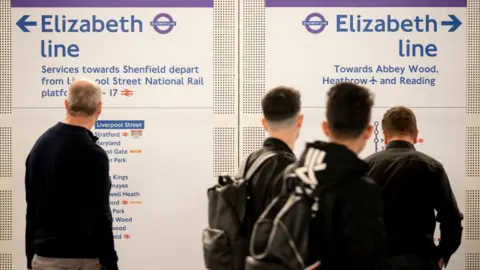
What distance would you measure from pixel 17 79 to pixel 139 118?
3.34ft

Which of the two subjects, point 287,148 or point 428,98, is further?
point 428,98

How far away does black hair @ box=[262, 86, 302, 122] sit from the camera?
2919mm

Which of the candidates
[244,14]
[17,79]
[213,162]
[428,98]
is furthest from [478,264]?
[17,79]

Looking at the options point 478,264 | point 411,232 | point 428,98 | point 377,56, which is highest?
point 377,56

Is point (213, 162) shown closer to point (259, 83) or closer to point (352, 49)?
point (259, 83)

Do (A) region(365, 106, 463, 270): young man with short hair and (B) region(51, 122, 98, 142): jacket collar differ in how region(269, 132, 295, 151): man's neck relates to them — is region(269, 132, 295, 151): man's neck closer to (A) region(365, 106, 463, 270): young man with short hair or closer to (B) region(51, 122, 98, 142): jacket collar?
(A) region(365, 106, 463, 270): young man with short hair

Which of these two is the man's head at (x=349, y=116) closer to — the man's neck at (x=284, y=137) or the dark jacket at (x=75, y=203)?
the man's neck at (x=284, y=137)

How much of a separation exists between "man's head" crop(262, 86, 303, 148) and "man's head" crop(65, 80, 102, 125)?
3.24 ft

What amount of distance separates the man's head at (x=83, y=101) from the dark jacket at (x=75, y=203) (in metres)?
0.10

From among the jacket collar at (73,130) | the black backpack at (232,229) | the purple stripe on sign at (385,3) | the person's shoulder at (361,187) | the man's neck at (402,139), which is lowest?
the black backpack at (232,229)

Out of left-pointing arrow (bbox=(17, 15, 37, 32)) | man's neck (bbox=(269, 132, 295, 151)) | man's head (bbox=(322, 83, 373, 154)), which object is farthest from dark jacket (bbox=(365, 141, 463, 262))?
left-pointing arrow (bbox=(17, 15, 37, 32))

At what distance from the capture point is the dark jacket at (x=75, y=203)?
3.21 metres

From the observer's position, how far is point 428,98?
4.86 m

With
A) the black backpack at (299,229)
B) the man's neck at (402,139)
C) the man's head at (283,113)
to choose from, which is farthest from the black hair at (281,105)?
the man's neck at (402,139)
